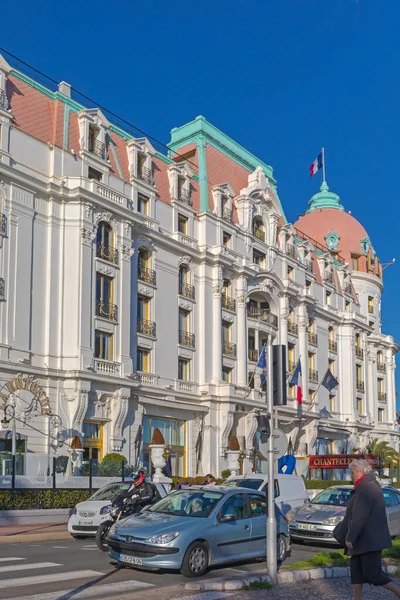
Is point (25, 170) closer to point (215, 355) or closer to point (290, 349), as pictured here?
point (215, 355)

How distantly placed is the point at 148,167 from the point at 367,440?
32361 millimetres

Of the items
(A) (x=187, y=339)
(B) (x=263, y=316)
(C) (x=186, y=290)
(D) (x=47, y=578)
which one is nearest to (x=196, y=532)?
(D) (x=47, y=578)

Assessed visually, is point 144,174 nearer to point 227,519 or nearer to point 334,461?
point 334,461

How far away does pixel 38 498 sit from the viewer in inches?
1006

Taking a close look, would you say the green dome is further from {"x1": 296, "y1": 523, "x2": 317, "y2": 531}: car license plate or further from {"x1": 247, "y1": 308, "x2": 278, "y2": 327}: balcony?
{"x1": 296, "y1": 523, "x2": 317, "y2": 531}: car license plate

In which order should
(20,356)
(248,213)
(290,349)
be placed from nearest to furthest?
1. (20,356)
2. (248,213)
3. (290,349)

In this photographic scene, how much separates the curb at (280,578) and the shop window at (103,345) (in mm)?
25059

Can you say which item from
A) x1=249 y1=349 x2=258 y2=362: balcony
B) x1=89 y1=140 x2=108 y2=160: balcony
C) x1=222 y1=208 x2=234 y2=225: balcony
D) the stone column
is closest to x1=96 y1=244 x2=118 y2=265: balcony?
x1=89 y1=140 x2=108 y2=160: balcony

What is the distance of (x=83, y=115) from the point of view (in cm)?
3856

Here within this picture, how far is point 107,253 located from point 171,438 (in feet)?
36.1

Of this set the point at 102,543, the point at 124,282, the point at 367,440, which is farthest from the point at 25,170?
the point at 367,440

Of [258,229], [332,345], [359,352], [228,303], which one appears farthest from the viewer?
[359,352]

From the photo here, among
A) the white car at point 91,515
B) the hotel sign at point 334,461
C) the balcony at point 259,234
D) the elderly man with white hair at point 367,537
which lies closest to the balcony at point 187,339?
the hotel sign at point 334,461

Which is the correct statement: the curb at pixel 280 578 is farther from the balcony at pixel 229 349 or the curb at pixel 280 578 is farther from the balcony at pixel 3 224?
the balcony at pixel 229 349
